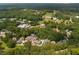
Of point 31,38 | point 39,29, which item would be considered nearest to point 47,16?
point 39,29

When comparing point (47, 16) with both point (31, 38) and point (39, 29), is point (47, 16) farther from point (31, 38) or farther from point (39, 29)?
point (31, 38)

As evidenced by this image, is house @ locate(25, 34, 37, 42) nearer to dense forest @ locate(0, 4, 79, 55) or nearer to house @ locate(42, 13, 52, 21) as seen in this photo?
dense forest @ locate(0, 4, 79, 55)

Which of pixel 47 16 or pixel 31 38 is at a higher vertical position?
pixel 47 16

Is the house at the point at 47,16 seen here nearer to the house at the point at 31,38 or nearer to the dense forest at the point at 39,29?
the dense forest at the point at 39,29

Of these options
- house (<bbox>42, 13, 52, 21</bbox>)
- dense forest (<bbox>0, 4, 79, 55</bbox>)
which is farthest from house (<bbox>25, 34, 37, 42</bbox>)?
house (<bbox>42, 13, 52, 21</bbox>)

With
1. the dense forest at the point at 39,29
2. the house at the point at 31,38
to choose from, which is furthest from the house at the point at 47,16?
the house at the point at 31,38

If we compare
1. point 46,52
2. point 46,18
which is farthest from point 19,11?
point 46,52

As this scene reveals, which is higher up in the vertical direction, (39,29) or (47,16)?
(47,16)

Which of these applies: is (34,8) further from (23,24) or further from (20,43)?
(20,43)
